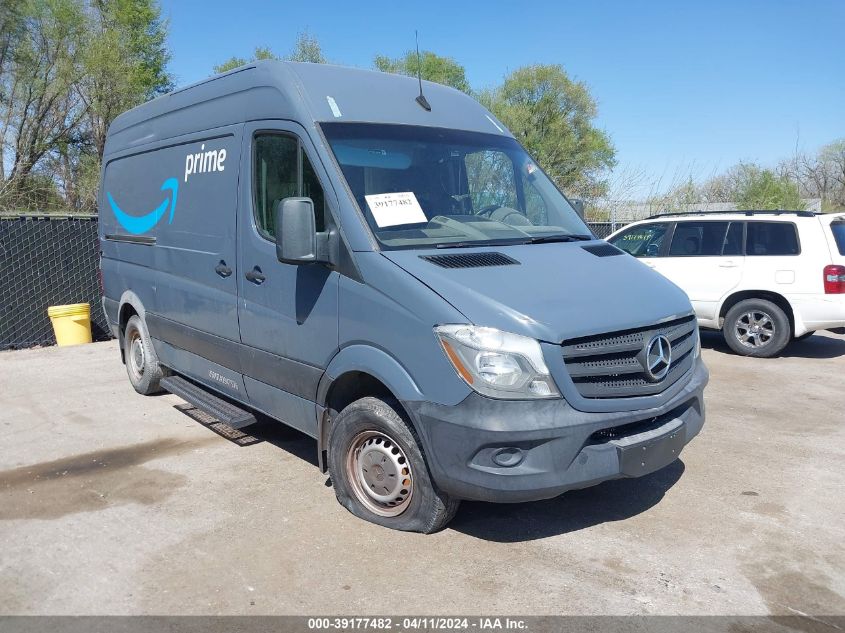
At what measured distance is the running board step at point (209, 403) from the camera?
528 cm

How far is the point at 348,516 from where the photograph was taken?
172 inches

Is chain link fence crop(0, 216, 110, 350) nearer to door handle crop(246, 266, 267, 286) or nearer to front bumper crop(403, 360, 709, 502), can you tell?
door handle crop(246, 266, 267, 286)

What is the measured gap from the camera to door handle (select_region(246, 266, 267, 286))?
4738mm

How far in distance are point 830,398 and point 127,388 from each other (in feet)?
23.9

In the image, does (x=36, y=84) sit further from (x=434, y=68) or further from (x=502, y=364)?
(x=502, y=364)

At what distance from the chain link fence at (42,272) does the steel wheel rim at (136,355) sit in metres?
3.53

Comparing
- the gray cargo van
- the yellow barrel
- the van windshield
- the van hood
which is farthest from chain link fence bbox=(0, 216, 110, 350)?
the van hood

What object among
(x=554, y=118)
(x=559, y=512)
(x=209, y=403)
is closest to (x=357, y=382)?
(x=559, y=512)

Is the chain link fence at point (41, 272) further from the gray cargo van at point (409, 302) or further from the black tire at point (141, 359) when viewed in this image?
the gray cargo van at point (409, 302)

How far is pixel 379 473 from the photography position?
162 inches

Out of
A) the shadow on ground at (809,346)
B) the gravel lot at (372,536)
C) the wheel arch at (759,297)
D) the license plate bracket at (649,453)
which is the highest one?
the wheel arch at (759,297)

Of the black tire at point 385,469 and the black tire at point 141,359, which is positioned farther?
the black tire at point 141,359

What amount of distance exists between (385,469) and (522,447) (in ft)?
3.01

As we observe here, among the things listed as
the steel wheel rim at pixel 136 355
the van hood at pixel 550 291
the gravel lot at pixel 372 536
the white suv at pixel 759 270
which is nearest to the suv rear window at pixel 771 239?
the white suv at pixel 759 270
